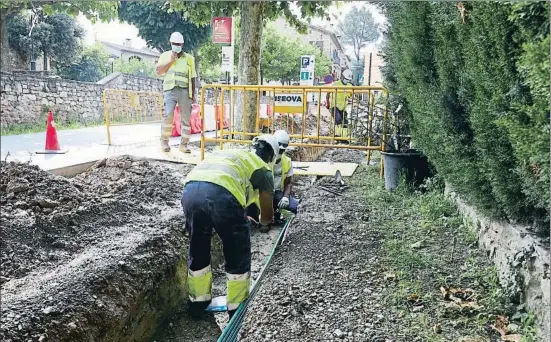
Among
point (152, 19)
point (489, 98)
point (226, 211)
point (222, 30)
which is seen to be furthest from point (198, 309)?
point (152, 19)

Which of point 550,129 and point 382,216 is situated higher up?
point 550,129

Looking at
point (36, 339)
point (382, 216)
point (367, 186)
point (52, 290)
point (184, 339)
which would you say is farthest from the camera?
point (367, 186)

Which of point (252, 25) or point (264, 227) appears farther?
point (252, 25)

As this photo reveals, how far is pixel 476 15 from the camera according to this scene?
8.60 feet

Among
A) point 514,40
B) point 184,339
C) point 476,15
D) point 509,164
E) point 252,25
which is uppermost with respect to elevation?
point 252,25

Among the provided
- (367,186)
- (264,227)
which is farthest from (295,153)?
(264,227)

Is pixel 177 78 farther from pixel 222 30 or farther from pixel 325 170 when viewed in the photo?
pixel 325 170

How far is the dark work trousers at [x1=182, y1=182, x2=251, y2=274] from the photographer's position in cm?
Answer: 308

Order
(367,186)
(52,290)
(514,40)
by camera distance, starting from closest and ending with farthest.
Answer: (514,40) < (52,290) < (367,186)

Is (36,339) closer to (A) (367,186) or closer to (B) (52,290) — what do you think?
(B) (52,290)

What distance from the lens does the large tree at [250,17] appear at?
9539mm

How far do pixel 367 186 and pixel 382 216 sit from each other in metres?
1.69

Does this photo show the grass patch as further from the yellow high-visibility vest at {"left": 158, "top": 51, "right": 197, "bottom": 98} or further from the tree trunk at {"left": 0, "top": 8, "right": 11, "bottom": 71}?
the yellow high-visibility vest at {"left": 158, "top": 51, "right": 197, "bottom": 98}

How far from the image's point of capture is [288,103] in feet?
24.7
